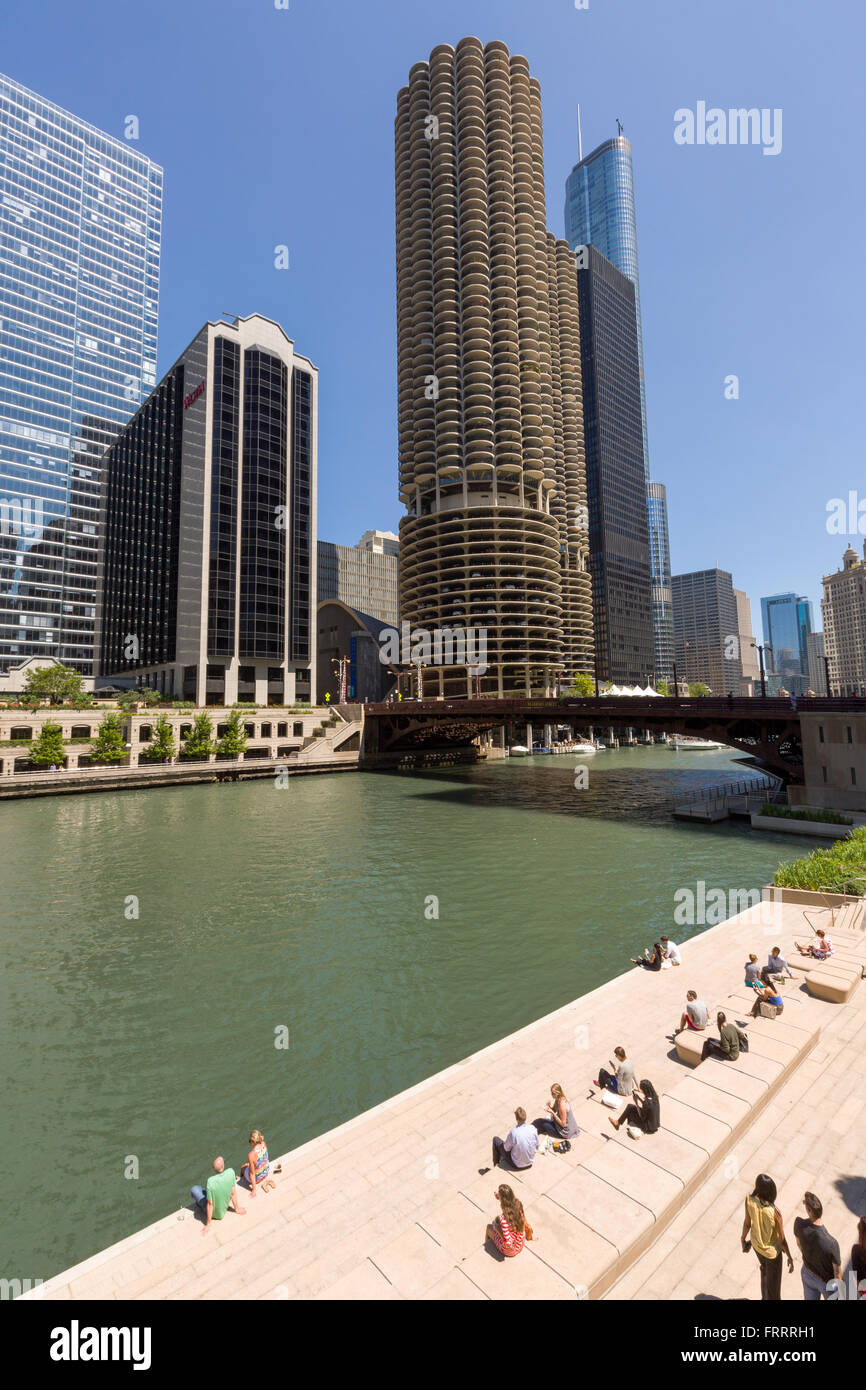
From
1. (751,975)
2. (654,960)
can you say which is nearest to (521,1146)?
(751,975)

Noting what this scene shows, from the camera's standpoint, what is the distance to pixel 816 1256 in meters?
6.56

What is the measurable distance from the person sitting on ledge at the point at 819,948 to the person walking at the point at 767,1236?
1201cm

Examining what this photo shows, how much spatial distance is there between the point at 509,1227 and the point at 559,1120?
121 inches

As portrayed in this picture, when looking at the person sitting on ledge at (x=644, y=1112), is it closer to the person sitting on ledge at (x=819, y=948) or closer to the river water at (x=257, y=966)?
the river water at (x=257, y=966)

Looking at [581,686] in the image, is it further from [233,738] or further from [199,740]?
[199,740]

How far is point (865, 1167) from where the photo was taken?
28.6 feet

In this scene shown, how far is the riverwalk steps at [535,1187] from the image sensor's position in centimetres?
693

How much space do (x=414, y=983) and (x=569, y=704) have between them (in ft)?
141

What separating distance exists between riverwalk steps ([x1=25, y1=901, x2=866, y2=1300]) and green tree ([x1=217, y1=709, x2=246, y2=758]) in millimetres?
70023

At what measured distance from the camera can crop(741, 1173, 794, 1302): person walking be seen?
655 centimetres

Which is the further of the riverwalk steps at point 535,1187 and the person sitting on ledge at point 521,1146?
the person sitting on ledge at point 521,1146

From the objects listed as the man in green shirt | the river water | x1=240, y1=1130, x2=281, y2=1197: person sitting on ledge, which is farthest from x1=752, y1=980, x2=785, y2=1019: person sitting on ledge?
the man in green shirt

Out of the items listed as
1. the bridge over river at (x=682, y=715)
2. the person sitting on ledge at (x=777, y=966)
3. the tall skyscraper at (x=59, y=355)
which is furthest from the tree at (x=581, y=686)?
the person sitting on ledge at (x=777, y=966)
